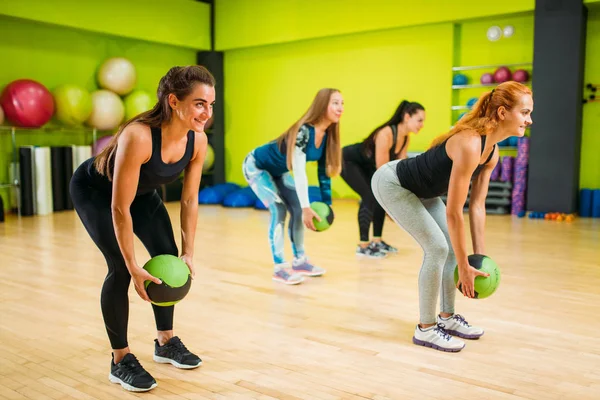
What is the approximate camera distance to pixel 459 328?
9.30ft

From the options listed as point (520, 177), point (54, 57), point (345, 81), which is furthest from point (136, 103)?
point (520, 177)

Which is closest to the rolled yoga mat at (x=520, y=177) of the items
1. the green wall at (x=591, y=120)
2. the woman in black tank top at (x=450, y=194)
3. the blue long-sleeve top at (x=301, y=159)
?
the green wall at (x=591, y=120)

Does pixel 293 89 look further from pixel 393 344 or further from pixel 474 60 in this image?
pixel 393 344

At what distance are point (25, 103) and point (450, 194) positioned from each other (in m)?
6.16

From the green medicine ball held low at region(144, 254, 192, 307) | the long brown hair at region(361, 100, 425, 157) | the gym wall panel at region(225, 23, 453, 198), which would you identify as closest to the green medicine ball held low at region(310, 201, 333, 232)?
the long brown hair at region(361, 100, 425, 157)

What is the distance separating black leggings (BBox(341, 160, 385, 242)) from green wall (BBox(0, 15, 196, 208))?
5046 mm

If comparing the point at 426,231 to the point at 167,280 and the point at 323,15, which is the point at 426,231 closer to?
the point at 167,280

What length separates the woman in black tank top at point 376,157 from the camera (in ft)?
14.7

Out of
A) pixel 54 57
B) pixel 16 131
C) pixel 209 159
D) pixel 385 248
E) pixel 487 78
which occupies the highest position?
pixel 54 57

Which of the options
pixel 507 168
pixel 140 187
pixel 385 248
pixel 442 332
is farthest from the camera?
pixel 507 168

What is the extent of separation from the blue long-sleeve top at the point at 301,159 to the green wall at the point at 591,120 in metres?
4.82

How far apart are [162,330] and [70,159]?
5825 mm

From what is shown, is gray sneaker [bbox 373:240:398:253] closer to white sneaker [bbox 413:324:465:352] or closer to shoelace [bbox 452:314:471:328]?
shoelace [bbox 452:314:471:328]

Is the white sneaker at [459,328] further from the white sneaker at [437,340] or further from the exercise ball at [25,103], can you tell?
the exercise ball at [25,103]
